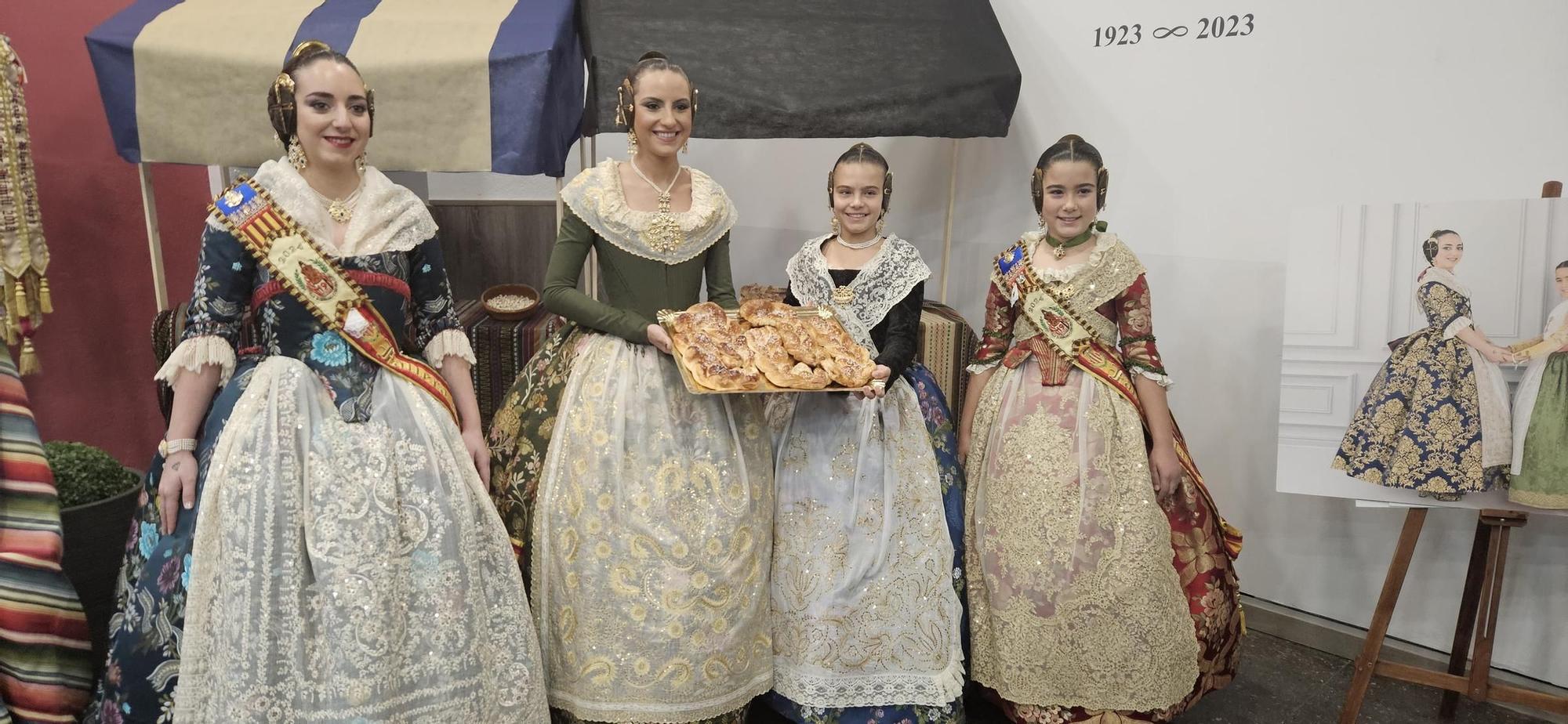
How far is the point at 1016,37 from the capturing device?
4270mm

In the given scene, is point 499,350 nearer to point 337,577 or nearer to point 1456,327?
point 337,577

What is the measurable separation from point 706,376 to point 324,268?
864mm

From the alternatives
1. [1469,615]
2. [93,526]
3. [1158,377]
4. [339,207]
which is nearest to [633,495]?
[339,207]

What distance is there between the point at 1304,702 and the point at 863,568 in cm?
169

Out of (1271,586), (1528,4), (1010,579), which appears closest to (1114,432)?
(1010,579)

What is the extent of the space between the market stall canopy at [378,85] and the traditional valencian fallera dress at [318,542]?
49.2 inches

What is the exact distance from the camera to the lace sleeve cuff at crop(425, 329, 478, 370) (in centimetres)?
238

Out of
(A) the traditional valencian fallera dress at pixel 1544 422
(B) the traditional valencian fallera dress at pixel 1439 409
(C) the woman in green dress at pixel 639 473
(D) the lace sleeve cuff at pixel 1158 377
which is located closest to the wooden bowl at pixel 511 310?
(C) the woman in green dress at pixel 639 473

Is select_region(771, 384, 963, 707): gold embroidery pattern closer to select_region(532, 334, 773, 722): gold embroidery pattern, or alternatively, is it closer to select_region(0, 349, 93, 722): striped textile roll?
select_region(532, 334, 773, 722): gold embroidery pattern

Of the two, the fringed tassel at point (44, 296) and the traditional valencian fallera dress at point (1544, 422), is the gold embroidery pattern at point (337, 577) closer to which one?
the fringed tassel at point (44, 296)

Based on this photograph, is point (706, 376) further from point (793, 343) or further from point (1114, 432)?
point (1114, 432)

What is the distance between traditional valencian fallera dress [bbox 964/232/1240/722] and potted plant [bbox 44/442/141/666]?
8.35 feet

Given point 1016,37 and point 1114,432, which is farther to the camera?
point 1016,37

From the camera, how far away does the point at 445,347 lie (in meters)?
2.38
